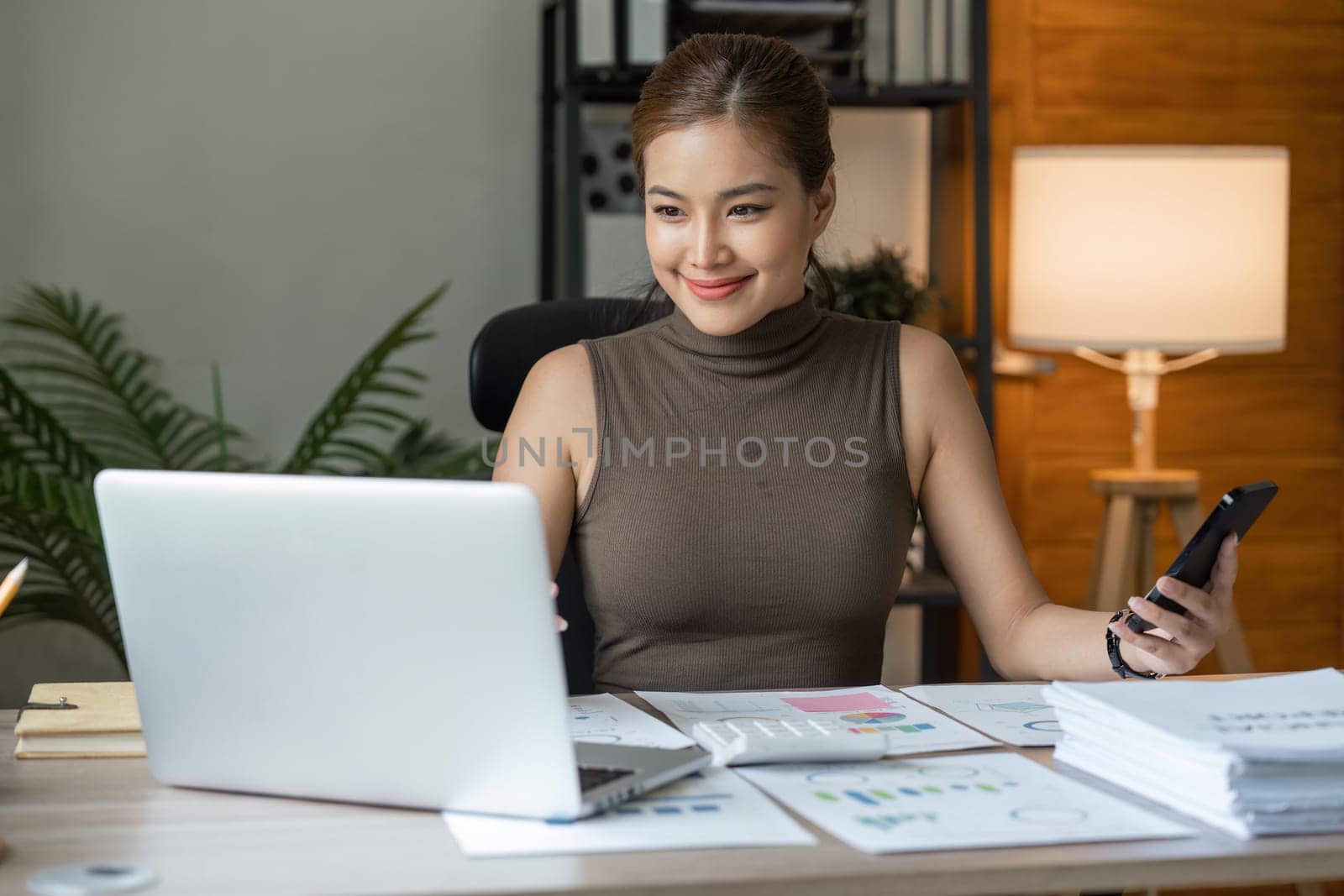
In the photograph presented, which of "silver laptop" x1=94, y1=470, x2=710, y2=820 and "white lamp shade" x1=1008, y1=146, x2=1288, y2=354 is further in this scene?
"white lamp shade" x1=1008, y1=146, x2=1288, y2=354

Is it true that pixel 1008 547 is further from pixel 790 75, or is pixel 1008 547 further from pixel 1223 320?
pixel 1223 320

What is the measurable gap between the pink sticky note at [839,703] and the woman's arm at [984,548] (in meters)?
0.23

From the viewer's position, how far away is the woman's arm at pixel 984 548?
141 centimetres

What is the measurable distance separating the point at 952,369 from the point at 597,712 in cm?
65

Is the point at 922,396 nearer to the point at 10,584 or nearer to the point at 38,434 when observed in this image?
the point at 10,584

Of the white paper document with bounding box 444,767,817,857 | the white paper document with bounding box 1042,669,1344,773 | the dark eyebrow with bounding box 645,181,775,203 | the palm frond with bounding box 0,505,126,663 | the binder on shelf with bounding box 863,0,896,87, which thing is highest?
the binder on shelf with bounding box 863,0,896,87

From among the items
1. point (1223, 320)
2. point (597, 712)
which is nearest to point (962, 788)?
point (597, 712)

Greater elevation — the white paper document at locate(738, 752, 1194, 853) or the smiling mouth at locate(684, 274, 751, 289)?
the smiling mouth at locate(684, 274, 751, 289)

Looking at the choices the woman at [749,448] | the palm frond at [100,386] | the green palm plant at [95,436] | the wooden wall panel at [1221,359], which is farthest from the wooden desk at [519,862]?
the wooden wall panel at [1221,359]

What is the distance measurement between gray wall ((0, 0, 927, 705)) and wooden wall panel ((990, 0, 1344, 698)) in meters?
0.57

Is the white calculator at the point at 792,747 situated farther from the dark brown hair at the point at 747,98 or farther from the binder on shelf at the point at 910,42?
the binder on shelf at the point at 910,42

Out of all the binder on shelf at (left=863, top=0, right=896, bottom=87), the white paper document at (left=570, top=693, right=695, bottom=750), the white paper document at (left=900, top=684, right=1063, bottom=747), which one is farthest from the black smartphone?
the binder on shelf at (left=863, top=0, right=896, bottom=87)

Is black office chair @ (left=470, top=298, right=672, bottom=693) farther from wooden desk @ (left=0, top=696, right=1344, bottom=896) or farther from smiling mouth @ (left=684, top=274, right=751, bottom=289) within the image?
wooden desk @ (left=0, top=696, right=1344, bottom=896)

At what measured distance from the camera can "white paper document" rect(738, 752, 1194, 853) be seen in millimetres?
886
